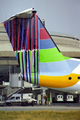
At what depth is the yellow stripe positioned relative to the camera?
50.9 ft

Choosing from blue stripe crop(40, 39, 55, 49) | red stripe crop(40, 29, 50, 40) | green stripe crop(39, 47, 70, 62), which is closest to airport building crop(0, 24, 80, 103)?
green stripe crop(39, 47, 70, 62)

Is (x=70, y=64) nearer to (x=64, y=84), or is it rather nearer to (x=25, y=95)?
(x=64, y=84)

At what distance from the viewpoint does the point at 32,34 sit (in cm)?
1575

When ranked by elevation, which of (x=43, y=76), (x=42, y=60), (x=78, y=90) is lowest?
(x=78, y=90)

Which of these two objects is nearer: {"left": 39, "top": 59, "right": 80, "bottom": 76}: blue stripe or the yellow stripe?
the yellow stripe

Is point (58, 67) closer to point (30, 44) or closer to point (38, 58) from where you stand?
point (38, 58)

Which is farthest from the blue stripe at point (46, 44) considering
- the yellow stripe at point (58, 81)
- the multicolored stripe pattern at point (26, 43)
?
the yellow stripe at point (58, 81)

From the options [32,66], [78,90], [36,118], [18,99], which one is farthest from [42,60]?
[18,99]

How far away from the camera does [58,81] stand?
613 inches

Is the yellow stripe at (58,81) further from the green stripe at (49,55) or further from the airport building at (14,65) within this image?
the airport building at (14,65)

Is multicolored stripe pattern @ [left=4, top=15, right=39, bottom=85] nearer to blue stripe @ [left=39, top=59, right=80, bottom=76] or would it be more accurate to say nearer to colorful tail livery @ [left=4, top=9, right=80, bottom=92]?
colorful tail livery @ [left=4, top=9, right=80, bottom=92]

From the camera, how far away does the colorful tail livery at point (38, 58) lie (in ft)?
50.8

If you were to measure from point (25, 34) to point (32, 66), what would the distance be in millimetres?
2195

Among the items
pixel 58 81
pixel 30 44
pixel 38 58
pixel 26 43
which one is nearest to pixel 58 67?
pixel 58 81
